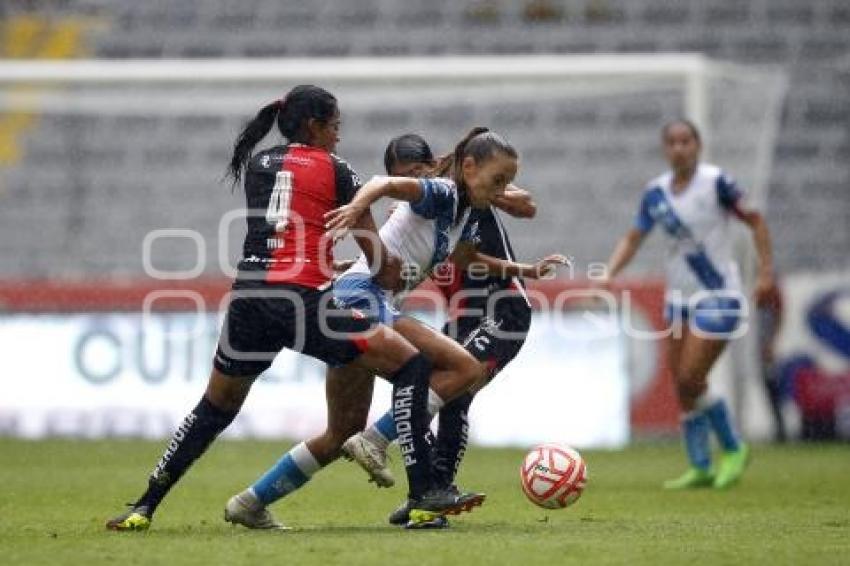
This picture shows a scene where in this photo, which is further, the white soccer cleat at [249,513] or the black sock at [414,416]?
the white soccer cleat at [249,513]

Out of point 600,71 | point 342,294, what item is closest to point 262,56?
point 600,71

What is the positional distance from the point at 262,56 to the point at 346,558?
45.6 ft

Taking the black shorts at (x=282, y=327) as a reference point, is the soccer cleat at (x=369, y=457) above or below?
below

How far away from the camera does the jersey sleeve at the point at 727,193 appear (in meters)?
12.0

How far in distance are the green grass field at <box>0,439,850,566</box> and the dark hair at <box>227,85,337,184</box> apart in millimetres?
1734

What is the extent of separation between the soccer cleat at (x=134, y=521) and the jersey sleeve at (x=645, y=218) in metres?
5.29

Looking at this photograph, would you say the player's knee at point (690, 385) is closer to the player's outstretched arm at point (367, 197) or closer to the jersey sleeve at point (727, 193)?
the jersey sleeve at point (727, 193)

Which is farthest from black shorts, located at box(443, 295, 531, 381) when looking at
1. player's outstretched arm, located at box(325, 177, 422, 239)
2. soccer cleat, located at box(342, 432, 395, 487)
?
player's outstretched arm, located at box(325, 177, 422, 239)

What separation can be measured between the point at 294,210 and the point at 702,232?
493 centimetres

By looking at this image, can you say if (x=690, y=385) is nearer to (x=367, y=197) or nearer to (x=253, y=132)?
(x=253, y=132)

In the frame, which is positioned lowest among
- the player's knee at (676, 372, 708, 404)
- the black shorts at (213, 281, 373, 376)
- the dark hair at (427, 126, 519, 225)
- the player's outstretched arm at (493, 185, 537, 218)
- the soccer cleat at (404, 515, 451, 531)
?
the soccer cleat at (404, 515, 451, 531)

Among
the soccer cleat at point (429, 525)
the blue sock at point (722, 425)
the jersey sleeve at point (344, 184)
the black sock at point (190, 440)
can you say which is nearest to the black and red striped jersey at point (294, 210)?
the jersey sleeve at point (344, 184)

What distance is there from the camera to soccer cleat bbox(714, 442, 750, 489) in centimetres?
1173

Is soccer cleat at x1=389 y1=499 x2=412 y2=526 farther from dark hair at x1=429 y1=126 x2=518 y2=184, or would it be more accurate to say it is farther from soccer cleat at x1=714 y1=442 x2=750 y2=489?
soccer cleat at x1=714 y1=442 x2=750 y2=489
